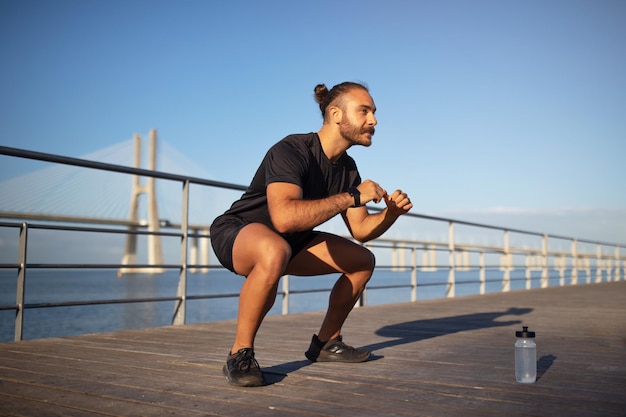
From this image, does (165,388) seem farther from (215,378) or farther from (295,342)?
(295,342)

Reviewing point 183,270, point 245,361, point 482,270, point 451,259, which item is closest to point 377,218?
point 245,361

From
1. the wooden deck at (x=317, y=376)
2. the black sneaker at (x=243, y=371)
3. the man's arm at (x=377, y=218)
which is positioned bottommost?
the wooden deck at (x=317, y=376)

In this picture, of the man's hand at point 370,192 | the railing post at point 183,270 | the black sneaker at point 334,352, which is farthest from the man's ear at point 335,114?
the railing post at point 183,270

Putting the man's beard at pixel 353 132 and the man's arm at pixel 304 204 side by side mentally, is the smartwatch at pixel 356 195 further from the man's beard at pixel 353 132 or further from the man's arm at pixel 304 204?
the man's beard at pixel 353 132

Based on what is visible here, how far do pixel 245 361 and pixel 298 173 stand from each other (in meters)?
0.53

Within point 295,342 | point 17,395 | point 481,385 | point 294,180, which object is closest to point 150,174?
point 295,342

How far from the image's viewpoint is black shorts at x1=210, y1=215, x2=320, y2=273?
1808mm

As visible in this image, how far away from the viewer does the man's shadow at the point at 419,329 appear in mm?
1850

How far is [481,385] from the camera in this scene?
62.5 inches

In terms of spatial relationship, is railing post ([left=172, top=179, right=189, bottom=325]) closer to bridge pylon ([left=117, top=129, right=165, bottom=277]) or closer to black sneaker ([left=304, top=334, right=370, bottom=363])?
black sneaker ([left=304, top=334, right=370, bottom=363])

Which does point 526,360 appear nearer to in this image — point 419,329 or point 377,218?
point 377,218

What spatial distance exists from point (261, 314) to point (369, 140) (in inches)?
24.5

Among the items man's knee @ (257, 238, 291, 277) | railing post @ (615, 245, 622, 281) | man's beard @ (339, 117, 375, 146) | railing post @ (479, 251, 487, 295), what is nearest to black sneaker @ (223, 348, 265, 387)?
man's knee @ (257, 238, 291, 277)

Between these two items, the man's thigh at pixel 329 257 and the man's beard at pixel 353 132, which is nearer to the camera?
the man's beard at pixel 353 132
